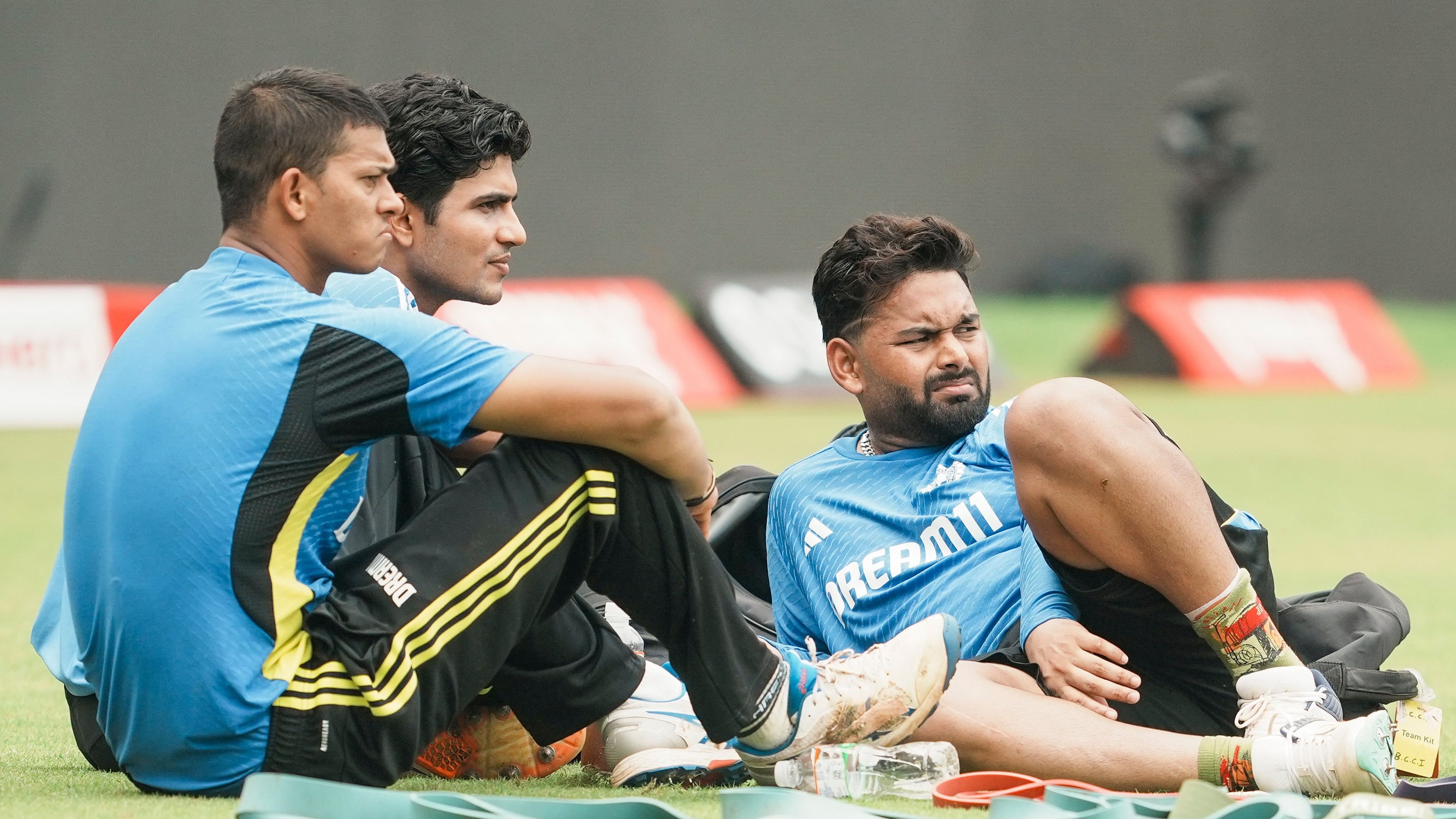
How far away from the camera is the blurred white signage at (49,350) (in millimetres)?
9773

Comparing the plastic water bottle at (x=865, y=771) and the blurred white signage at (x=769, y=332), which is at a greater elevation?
the plastic water bottle at (x=865, y=771)

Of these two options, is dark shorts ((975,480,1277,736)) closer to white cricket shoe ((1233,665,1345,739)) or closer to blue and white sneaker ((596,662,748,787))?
white cricket shoe ((1233,665,1345,739))

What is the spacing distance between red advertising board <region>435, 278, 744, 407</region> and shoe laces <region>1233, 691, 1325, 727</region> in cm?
820

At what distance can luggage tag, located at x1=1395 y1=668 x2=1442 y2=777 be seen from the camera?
9.46ft

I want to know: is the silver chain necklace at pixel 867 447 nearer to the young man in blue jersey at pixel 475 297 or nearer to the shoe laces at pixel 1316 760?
the young man in blue jersey at pixel 475 297

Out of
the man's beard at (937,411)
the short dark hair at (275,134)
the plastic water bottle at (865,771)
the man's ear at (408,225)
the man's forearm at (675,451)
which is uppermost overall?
the short dark hair at (275,134)

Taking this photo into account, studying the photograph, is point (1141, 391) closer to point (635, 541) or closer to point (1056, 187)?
point (1056, 187)

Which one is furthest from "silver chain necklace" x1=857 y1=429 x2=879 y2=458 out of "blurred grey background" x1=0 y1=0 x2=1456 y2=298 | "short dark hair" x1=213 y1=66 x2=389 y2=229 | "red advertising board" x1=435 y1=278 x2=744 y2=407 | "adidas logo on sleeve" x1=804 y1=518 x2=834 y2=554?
"blurred grey background" x1=0 y1=0 x2=1456 y2=298

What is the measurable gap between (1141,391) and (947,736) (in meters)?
10.1

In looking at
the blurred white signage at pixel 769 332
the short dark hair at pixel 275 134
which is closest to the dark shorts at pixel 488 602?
the short dark hair at pixel 275 134

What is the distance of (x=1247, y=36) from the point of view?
62.3 ft

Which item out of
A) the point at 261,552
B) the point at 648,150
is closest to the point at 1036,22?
the point at 648,150

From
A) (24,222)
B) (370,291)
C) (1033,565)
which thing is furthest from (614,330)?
(1033,565)

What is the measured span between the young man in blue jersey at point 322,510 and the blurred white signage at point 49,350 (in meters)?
7.76
